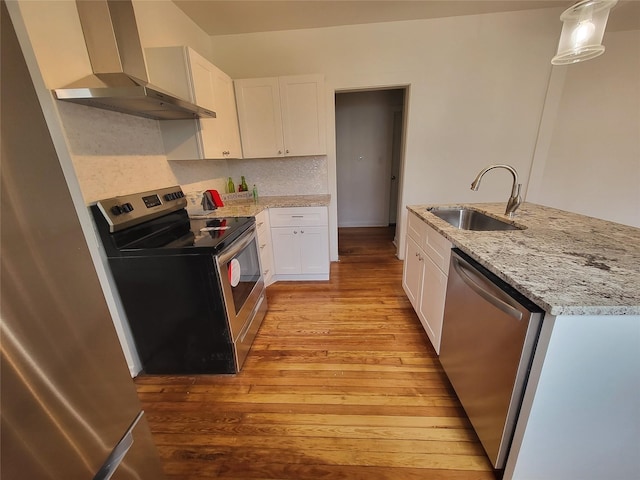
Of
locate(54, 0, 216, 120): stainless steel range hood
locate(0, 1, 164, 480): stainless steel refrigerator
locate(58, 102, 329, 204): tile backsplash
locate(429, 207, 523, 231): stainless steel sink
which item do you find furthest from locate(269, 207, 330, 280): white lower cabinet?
locate(0, 1, 164, 480): stainless steel refrigerator

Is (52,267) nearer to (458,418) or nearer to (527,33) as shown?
(458,418)

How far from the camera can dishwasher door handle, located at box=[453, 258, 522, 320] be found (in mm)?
951

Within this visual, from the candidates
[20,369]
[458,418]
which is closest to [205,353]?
[20,369]

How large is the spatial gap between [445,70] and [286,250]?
9.16 ft

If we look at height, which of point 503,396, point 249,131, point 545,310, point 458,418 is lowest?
point 458,418

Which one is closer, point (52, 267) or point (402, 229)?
point (52, 267)

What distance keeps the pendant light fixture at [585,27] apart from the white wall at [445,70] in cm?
167

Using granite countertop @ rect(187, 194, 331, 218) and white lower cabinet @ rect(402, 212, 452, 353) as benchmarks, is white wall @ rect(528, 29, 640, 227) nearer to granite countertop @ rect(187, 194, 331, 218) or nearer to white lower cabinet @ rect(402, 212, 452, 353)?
white lower cabinet @ rect(402, 212, 452, 353)

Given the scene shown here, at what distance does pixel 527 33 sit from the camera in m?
2.79

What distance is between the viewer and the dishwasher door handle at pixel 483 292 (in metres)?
0.95

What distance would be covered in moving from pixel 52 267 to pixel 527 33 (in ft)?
14.2

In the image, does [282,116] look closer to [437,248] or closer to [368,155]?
[437,248]

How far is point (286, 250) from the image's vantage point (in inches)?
117

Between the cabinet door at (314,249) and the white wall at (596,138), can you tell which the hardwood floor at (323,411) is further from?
the white wall at (596,138)
